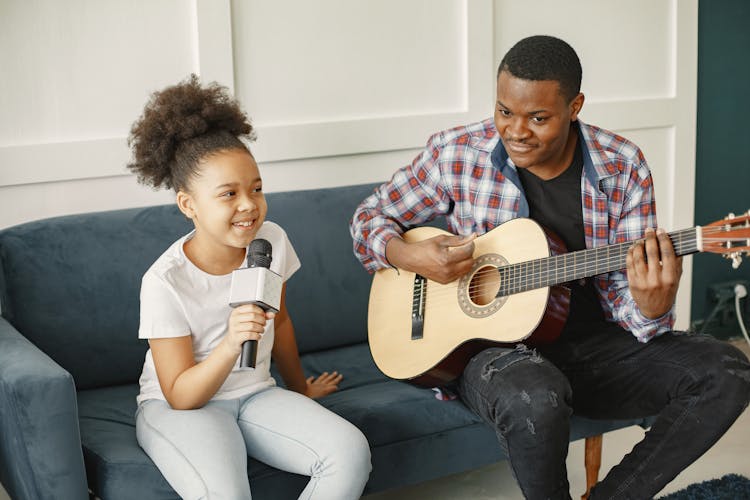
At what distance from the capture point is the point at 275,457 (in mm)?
1856

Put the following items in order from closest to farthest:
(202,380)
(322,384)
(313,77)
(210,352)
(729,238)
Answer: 1. (729,238)
2. (202,380)
3. (210,352)
4. (322,384)
5. (313,77)

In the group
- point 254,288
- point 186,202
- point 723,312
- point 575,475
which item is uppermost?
point 186,202

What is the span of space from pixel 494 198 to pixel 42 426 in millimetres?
1101

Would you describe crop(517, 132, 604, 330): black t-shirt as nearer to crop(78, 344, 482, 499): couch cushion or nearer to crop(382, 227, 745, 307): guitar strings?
crop(382, 227, 745, 307): guitar strings

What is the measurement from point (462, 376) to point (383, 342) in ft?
0.77

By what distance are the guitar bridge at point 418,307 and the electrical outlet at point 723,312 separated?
1886 millimetres

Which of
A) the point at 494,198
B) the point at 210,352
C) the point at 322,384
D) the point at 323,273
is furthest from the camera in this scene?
the point at 323,273

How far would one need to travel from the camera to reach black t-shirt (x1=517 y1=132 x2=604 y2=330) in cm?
209

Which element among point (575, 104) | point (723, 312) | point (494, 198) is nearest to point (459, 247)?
point (494, 198)

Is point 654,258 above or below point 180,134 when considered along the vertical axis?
Result: below

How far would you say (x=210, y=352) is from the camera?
6.24 feet

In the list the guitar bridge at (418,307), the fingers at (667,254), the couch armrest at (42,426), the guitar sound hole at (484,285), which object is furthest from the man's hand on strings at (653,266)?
the couch armrest at (42,426)

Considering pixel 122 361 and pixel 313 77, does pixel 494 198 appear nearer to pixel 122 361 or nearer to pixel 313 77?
pixel 313 77

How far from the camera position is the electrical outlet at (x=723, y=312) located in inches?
144
